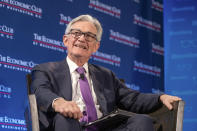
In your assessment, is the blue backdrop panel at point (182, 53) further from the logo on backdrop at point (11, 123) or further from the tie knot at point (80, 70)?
the tie knot at point (80, 70)

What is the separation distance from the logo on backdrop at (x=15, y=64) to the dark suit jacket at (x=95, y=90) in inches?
32.8

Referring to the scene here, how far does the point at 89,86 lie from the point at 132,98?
355mm

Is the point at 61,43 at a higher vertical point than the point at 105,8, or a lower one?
lower

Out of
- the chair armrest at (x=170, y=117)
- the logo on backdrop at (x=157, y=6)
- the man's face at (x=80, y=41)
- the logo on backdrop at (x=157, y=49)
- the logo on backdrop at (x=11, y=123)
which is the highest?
the logo on backdrop at (x=157, y=6)

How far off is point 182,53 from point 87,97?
9.78ft

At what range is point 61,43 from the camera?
4.07 metres

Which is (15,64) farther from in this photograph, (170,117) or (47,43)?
(170,117)

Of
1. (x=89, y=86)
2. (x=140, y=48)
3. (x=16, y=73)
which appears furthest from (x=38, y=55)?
(x=140, y=48)

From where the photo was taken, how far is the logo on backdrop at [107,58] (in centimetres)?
442

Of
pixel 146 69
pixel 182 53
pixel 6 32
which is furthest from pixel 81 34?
pixel 182 53

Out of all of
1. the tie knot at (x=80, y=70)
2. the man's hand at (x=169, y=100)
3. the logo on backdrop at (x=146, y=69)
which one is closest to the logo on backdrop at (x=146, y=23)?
the logo on backdrop at (x=146, y=69)

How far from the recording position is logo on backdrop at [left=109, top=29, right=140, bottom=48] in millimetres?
4689

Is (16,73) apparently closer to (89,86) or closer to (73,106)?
(89,86)

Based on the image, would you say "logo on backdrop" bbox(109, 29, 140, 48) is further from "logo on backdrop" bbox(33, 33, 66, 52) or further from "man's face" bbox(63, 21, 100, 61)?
"man's face" bbox(63, 21, 100, 61)
